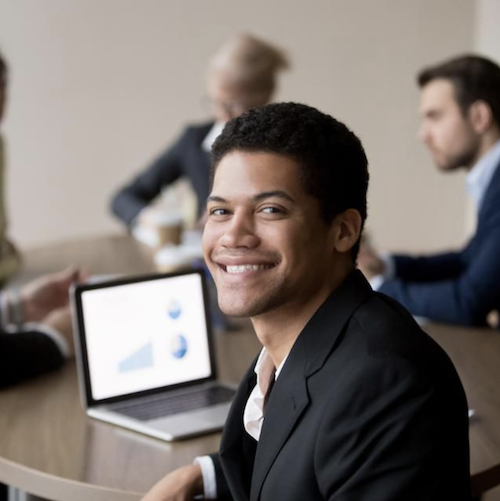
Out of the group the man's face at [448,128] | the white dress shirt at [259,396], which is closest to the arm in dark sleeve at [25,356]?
the white dress shirt at [259,396]

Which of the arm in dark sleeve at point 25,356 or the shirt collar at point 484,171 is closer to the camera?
the arm in dark sleeve at point 25,356

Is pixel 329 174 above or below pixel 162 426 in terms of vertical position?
above

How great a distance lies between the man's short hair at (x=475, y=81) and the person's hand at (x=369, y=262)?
541 mm

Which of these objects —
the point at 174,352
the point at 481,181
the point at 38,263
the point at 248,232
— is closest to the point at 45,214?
the point at 38,263

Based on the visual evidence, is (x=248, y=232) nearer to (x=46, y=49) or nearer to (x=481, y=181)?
(x=481, y=181)

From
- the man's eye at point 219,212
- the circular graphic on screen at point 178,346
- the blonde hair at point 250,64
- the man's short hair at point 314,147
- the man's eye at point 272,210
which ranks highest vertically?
the blonde hair at point 250,64

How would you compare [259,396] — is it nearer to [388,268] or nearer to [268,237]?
[268,237]

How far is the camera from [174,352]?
1.88m

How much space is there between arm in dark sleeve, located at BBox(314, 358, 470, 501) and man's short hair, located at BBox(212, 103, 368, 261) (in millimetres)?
255

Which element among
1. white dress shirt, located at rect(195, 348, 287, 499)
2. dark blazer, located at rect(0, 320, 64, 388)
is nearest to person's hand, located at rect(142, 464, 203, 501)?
white dress shirt, located at rect(195, 348, 287, 499)

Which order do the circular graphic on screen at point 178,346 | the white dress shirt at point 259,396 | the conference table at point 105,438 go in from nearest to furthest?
the white dress shirt at point 259,396 → the conference table at point 105,438 → the circular graphic on screen at point 178,346

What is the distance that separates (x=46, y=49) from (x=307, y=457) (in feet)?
12.6

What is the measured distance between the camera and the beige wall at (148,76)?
15.2 ft

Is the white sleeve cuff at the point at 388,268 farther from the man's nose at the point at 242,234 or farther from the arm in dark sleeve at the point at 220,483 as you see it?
the man's nose at the point at 242,234
